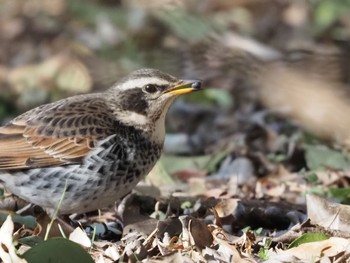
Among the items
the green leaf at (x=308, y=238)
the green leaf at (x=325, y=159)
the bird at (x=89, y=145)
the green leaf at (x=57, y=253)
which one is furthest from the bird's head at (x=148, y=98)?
the green leaf at (x=325, y=159)

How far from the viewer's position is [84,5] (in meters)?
18.2

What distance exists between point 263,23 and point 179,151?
20.8 feet

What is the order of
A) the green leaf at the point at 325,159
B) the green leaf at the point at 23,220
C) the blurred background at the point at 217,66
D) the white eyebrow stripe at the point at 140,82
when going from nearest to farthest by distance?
the green leaf at the point at 23,220
the white eyebrow stripe at the point at 140,82
the blurred background at the point at 217,66
the green leaf at the point at 325,159

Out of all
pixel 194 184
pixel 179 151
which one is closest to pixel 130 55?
pixel 179 151

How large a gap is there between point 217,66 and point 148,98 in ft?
8.56

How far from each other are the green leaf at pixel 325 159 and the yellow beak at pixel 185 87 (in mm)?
2408

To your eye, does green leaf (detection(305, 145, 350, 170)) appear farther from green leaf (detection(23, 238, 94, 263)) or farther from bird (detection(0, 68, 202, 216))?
green leaf (detection(23, 238, 94, 263))

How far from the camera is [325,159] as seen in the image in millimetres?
10398

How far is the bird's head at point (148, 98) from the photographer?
8.37 meters

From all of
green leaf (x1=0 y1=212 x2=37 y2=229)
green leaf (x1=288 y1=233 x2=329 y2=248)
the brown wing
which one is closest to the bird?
the brown wing

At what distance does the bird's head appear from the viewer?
837 cm

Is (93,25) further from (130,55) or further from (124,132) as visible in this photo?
(124,132)

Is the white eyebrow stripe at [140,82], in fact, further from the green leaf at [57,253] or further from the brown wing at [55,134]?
the green leaf at [57,253]

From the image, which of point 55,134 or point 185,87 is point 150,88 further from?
point 55,134
